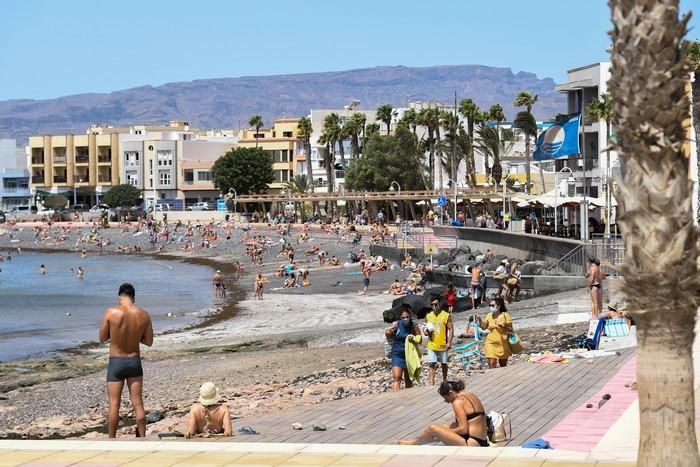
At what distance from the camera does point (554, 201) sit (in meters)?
44.2

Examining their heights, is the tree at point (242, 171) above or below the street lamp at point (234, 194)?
above

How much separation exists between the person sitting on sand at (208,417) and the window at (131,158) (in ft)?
402

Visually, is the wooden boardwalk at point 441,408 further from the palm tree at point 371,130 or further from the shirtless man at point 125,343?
the palm tree at point 371,130

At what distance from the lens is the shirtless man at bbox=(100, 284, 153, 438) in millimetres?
10664

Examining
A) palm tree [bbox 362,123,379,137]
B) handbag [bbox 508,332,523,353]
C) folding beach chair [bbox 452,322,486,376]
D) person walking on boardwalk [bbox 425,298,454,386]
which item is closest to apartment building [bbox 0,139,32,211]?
palm tree [bbox 362,123,379,137]

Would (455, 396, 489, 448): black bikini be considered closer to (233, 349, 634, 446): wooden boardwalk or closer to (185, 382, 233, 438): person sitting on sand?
(233, 349, 634, 446): wooden boardwalk

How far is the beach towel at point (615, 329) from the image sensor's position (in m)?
17.6

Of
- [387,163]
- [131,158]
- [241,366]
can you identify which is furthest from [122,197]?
[241,366]

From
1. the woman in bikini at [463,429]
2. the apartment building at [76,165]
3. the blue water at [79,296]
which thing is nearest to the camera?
the woman in bikini at [463,429]

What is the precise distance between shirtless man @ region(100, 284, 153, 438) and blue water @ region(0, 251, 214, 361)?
55.0 feet

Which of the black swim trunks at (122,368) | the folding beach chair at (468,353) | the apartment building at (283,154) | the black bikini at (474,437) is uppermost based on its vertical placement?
A: the apartment building at (283,154)

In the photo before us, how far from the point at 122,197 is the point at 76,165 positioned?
15659mm

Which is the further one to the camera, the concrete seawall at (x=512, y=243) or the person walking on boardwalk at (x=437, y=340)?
the concrete seawall at (x=512, y=243)

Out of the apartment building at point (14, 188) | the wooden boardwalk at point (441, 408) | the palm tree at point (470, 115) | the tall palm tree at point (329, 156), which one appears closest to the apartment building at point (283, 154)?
the tall palm tree at point (329, 156)
